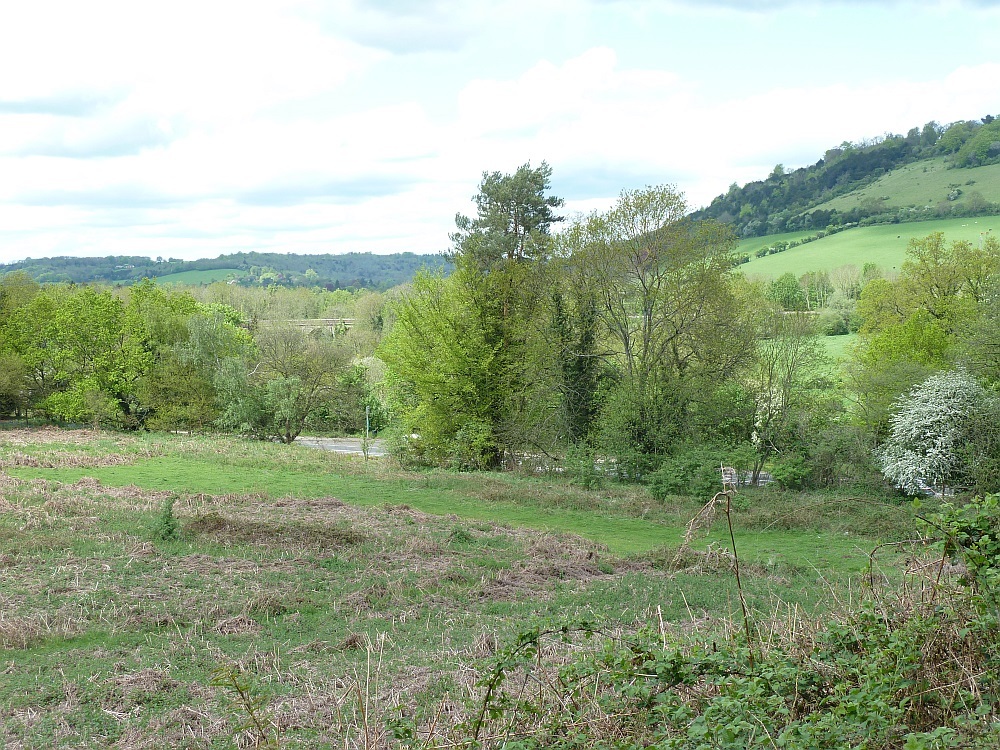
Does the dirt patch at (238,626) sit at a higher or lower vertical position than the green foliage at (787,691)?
lower

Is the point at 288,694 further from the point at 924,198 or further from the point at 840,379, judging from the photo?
the point at 924,198

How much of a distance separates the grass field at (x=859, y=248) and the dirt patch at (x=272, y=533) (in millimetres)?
82624

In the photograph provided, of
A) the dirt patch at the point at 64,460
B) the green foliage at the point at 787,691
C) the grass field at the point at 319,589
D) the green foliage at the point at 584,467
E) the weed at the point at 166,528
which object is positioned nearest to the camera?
the green foliage at the point at 787,691

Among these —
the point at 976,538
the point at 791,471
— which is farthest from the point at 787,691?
the point at 791,471

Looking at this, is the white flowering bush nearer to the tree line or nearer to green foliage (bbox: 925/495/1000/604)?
the tree line

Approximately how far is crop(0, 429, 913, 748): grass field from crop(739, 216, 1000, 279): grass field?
7553cm

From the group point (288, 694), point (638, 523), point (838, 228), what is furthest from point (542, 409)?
point (838, 228)

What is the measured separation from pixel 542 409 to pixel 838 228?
91.9 m

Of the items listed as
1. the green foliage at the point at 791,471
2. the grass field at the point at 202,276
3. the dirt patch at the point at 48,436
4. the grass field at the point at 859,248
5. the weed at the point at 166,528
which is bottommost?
the green foliage at the point at 791,471

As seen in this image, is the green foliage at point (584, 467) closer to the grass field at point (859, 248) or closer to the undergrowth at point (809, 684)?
the undergrowth at point (809, 684)

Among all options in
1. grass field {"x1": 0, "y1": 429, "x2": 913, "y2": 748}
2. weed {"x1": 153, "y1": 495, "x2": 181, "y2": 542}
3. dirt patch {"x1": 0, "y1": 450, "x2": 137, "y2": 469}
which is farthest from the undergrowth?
dirt patch {"x1": 0, "y1": 450, "x2": 137, "y2": 469}

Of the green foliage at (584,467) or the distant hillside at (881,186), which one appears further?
the distant hillside at (881,186)

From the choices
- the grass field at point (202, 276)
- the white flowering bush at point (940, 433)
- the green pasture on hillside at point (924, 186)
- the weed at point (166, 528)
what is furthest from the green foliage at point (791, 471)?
the grass field at point (202, 276)

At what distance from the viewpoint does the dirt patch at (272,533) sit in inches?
657
